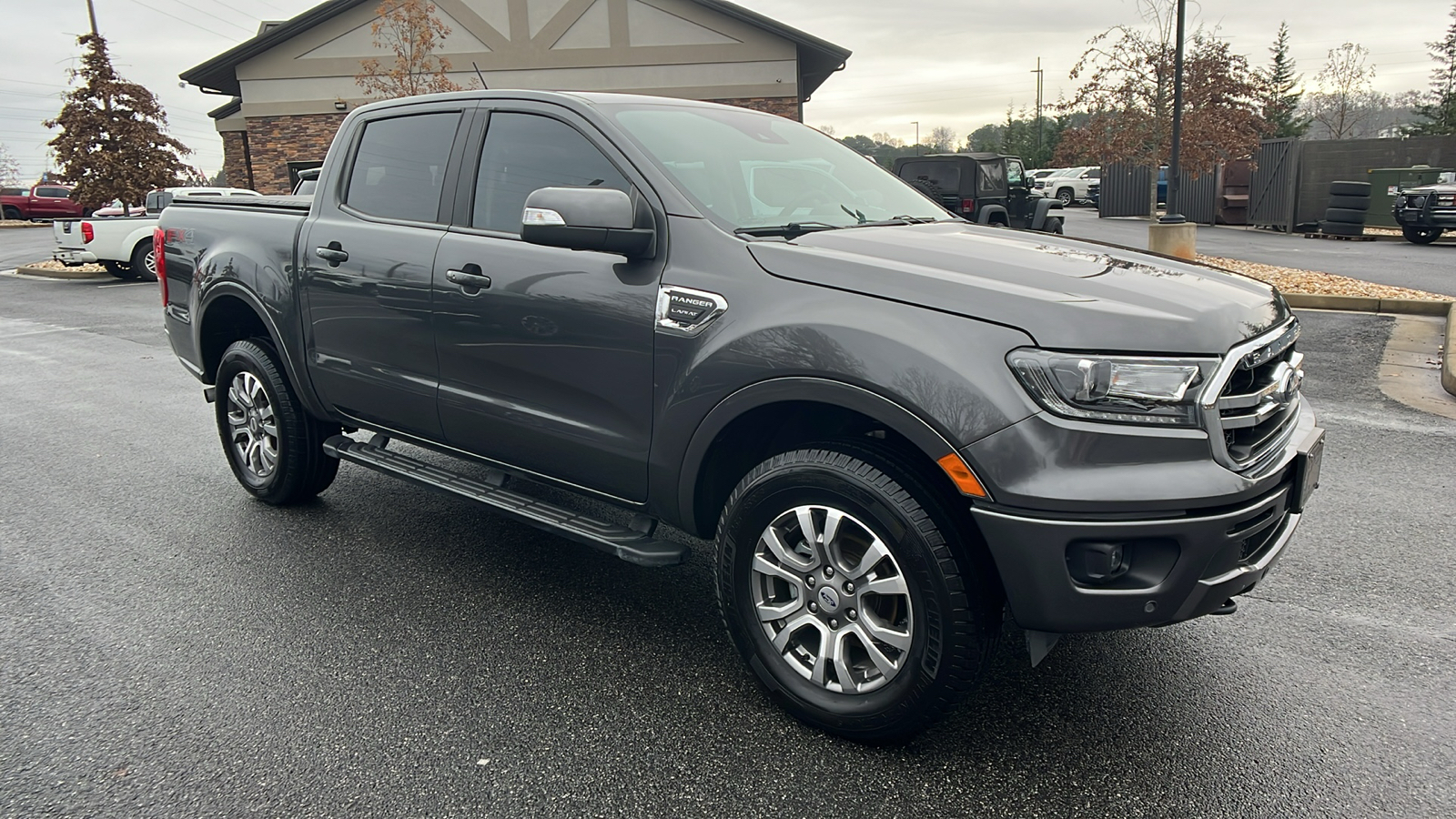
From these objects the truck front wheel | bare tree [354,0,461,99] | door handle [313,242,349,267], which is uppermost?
bare tree [354,0,461,99]

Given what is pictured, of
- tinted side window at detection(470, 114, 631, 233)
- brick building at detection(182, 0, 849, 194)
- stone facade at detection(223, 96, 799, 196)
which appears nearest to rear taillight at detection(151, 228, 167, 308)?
tinted side window at detection(470, 114, 631, 233)

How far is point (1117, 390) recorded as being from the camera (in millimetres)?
2426

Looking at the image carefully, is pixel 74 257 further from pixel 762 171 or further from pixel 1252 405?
pixel 1252 405

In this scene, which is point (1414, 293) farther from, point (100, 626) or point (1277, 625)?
point (100, 626)

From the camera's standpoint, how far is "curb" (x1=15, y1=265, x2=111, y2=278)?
19922 mm

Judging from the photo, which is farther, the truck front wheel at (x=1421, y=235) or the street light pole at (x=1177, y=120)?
the truck front wheel at (x=1421, y=235)

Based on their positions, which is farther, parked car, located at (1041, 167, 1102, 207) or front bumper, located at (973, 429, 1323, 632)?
parked car, located at (1041, 167, 1102, 207)

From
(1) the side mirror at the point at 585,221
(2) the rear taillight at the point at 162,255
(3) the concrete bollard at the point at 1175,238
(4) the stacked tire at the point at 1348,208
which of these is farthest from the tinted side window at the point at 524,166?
(4) the stacked tire at the point at 1348,208

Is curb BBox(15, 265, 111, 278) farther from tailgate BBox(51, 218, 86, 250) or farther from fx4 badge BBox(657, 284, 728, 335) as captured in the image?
fx4 badge BBox(657, 284, 728, 335)

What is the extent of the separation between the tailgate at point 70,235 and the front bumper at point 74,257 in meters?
0.08

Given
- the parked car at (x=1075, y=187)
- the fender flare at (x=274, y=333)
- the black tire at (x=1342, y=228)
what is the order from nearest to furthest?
the fender flare at (x=274, y=333)
the black tire at (x=1342, y=228)
the parked car at (x=1075, y=187)

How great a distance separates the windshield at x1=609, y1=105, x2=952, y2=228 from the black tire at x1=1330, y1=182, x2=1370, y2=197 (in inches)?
868

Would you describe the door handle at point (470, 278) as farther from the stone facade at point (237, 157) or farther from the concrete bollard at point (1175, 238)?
the stone facade at point (237, 157)

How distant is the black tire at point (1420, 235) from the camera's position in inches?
791
